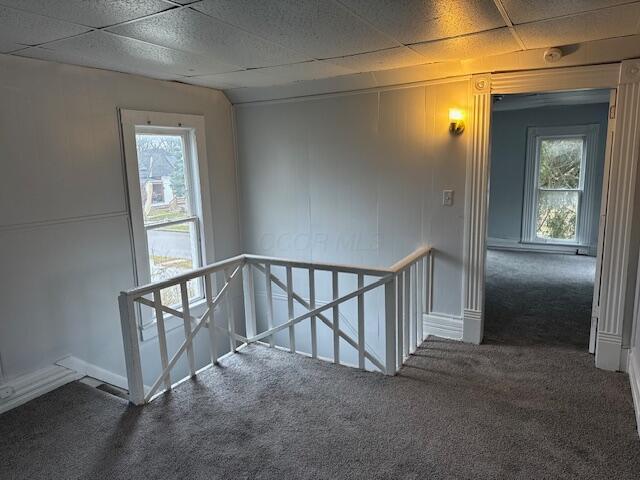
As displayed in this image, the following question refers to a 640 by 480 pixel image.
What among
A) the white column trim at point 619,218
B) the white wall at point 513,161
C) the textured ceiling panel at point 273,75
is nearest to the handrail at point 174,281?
the textured ceiling panel at point 273,75

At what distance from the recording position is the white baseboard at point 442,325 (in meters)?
3.58

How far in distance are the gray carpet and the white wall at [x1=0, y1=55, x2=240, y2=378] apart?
299 centimetres

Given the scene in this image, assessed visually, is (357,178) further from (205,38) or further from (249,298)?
(205,38)

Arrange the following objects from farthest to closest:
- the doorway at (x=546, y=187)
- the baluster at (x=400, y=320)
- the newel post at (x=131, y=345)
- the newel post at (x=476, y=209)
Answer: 1. the doorway at (x=546, y=187)
2. the newel post at (x=476, y=209)
3. the baluster at (x=400, y=320)
4. the newel post at (x=131, y=345)

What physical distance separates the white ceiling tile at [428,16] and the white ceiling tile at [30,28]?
1.38 meters

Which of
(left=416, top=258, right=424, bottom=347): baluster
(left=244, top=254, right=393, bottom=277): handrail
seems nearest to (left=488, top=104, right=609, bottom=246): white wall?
(left=416, top=258, right=424, bottom=347): baluster

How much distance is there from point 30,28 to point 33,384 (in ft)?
6.77

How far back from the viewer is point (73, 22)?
7.04ft

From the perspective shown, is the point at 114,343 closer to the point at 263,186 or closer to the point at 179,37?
the point at 263,186

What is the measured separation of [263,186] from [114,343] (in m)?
1.92

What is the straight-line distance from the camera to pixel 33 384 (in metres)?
2.82

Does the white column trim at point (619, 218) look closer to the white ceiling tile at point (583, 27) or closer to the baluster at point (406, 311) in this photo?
the white ceiling tile at point (583, 27)

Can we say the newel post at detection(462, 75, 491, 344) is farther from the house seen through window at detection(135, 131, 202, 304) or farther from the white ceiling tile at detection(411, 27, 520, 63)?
the house seen through window at detection(135, 131, 202, 304)

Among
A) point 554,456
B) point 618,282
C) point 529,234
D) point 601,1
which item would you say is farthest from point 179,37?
point 529,234
